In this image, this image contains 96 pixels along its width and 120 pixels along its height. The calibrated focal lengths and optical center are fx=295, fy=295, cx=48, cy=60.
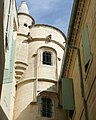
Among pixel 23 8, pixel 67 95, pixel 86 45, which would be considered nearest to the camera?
pixel 86 45

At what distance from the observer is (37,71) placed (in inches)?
705

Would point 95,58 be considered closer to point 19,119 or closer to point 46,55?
point 19,119

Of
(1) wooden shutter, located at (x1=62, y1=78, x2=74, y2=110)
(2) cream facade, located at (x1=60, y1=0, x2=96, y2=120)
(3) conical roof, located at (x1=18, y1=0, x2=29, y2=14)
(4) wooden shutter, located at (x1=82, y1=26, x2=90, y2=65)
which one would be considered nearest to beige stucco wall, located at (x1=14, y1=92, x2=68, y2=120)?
(1) wooden shutter, located at (x1=62, y1=78, x2=74, y2=110)

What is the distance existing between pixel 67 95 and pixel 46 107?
10.3ft

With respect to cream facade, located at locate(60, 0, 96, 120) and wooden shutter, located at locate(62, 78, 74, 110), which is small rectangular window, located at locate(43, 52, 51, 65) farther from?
wooden shutter, located at locate(62, 78, 74, 110)

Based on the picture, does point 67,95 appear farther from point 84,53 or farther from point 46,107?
point 84,53

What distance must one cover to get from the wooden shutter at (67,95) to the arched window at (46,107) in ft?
9.36

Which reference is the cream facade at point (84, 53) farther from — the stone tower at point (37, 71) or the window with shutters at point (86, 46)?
the stone tower at point (37, 71)

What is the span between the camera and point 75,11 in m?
12.5

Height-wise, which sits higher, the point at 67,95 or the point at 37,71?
the point at 37,71

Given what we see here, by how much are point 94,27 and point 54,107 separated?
7.99 metres

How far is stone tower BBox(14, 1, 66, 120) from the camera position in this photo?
16.4 metres

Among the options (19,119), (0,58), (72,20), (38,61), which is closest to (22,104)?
(19,119)

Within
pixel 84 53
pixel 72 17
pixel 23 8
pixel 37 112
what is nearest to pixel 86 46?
pixel 84 53
